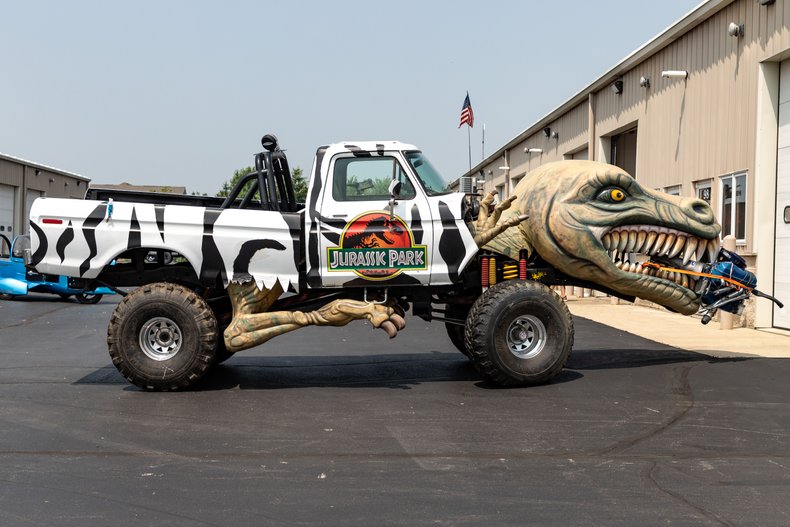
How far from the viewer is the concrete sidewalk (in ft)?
40.5

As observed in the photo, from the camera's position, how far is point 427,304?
9.51 meters

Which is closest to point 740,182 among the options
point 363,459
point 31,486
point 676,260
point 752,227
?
point 752,227

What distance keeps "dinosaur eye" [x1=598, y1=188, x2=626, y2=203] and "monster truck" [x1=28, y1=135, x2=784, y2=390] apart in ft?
0.05

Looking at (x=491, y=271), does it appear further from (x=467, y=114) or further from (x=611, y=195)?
(x=467, y=114)

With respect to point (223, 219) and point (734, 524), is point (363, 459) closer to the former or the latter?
point (734, 524)

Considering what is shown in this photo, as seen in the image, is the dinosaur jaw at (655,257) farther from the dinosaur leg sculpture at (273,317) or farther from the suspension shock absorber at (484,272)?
the dinosaur leg sculpture at (273,317)

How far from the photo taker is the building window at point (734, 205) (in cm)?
1639

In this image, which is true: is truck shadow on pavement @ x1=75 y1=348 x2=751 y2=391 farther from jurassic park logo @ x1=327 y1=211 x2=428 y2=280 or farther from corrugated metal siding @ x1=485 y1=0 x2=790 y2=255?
corrugated metal siding @ x1=485 y1=0 x2=790 y2=255

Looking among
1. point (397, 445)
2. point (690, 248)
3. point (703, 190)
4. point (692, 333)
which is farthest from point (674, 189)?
point (397, 445)

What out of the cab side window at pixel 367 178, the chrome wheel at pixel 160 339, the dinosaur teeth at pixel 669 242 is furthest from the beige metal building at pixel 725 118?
the chrome wheel at pixel 160 339

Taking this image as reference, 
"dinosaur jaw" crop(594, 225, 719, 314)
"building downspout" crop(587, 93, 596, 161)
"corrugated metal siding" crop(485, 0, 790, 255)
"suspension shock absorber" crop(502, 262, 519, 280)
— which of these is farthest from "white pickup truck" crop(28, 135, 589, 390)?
"building downspout" crop(587, 93, 596, 161)

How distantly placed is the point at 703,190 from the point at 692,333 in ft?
15.6

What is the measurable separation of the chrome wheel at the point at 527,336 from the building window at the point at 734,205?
8846mm

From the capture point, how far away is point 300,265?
8.95m
